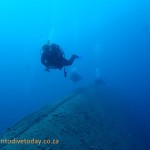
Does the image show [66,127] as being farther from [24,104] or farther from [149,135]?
[24,104]

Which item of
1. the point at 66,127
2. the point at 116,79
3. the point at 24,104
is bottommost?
the point at 24,104

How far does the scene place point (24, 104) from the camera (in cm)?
3438

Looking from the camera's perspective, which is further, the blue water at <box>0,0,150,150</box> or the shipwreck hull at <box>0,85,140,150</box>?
the blue water at <box>0,0,150,150</box>

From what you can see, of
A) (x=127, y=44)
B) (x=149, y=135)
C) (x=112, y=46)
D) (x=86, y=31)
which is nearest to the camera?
(x=149, y=135)

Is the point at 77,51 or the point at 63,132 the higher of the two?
the point at 63,132

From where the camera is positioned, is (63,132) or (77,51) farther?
(77,51)

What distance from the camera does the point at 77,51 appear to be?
6325 centimetres

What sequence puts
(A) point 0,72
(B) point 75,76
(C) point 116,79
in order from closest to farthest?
(B) point 75,76
(C) point 116,79
(A) point 0,72

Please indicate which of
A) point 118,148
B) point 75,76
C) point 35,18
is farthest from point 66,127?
point 35,18

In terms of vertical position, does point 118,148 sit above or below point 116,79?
above

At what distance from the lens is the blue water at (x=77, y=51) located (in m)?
28.6

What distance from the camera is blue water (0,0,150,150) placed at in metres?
28.6

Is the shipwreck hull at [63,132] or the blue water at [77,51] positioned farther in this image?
the blue water at [77,51]

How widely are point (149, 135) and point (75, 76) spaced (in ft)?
16.6
